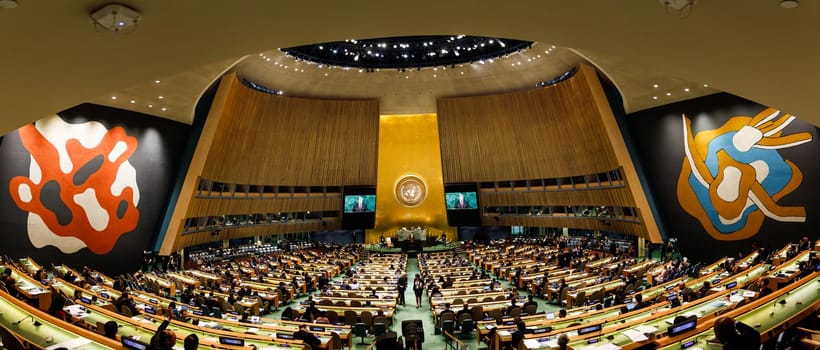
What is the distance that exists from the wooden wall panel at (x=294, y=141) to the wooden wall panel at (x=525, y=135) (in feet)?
19.4

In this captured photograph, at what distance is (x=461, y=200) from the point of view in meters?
33.8

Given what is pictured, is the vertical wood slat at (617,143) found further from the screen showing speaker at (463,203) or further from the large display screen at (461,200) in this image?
the large display screen at (461,200)

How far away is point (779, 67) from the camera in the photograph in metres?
3.81

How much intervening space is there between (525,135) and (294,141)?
605 inches

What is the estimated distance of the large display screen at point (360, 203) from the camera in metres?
33.6

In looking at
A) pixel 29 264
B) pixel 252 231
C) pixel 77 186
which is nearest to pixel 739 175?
pixel 252 231

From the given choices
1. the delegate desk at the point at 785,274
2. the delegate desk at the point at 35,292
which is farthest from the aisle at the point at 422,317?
the delegate desk at the point at 35,292

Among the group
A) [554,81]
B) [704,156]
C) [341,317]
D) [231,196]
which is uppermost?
[554,81]

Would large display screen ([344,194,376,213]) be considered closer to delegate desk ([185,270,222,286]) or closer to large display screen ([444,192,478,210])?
large display screen ([444,192,478,210])

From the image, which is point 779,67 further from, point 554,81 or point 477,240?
point 477,240

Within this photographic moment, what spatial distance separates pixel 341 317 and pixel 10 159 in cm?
1452

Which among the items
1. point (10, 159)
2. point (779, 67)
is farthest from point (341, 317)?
point (10, 159)

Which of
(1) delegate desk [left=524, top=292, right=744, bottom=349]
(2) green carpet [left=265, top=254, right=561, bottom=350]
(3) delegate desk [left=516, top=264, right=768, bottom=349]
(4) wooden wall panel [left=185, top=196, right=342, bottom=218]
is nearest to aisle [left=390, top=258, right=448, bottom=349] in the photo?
(2) green carpet [left=265, top=254, right=561, bottom=350]

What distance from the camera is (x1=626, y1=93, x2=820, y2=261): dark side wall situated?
16.1 m
